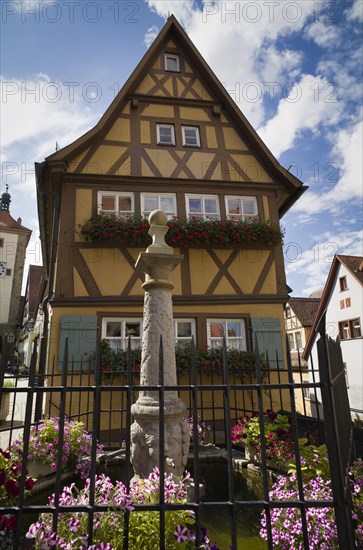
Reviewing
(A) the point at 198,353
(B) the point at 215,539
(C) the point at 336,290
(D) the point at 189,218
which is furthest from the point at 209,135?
(C) the point at 336,290

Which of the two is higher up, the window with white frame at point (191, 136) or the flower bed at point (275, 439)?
the window with white frame at point (191, 136)

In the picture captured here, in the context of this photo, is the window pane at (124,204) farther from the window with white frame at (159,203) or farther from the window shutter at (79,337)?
the window shutter at (79,337)

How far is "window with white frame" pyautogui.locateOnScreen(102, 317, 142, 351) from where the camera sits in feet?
27.4

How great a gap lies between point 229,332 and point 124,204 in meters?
4.42

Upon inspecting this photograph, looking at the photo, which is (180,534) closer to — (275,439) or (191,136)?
(275,439)

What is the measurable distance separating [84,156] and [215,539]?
890 centimetres

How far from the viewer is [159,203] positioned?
9.41 metres

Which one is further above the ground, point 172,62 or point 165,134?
point 172,62

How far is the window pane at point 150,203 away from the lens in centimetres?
935

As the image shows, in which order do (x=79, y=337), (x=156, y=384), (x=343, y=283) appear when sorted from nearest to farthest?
(x=156, y=384) < (x=79, y=337) < (x=343, y=283)

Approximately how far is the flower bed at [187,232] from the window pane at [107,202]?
389 millimetres

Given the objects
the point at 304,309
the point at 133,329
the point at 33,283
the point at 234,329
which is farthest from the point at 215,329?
the point at 33,283

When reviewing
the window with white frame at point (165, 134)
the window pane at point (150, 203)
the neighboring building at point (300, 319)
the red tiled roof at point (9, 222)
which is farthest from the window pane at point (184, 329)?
the red tiled roof at point (9, 222)

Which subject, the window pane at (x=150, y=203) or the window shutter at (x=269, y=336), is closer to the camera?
the window shutter at (x=269, y=336)
